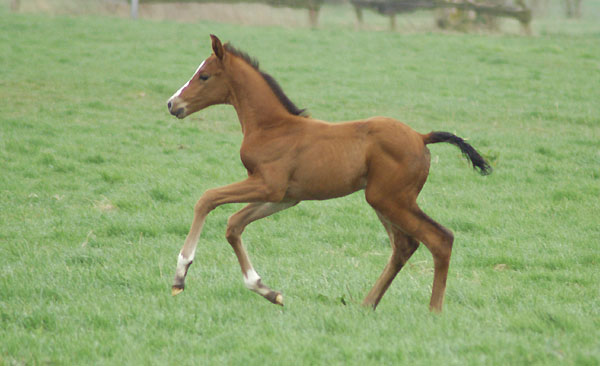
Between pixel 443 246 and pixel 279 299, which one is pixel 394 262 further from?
pixel 279 299

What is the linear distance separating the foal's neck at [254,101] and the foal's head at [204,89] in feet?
0.29

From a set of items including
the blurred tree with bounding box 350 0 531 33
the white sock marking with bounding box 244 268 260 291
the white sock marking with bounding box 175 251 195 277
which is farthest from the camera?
the blurred tree with bounding box 350 0 531 33

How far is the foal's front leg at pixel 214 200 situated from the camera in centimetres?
484

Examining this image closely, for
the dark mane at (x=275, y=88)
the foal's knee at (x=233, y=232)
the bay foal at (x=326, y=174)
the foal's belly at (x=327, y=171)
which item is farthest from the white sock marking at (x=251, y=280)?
the dark mane at (x=275, y=88)

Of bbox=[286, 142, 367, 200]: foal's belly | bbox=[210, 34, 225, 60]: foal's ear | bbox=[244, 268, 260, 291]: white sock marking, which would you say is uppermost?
bbox=[210, 34, 225, 60]: foal's ear

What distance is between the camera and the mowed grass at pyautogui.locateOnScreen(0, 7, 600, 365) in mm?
4504

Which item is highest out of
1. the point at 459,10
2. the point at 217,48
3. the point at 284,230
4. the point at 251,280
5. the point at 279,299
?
the point at 217,48

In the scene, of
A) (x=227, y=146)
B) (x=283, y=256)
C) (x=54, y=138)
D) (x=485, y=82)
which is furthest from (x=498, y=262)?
(x=485, y=82)

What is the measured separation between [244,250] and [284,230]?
8.23 ft

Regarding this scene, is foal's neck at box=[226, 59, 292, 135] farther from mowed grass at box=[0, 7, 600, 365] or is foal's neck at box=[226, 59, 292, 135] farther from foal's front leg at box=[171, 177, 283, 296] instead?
mowed grass at box=[0, 7, 600, 365]

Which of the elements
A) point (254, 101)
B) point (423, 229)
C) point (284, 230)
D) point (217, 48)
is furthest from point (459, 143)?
point (284, 230)

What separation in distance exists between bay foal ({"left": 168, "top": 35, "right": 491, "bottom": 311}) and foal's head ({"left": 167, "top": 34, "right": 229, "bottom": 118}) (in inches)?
0.6

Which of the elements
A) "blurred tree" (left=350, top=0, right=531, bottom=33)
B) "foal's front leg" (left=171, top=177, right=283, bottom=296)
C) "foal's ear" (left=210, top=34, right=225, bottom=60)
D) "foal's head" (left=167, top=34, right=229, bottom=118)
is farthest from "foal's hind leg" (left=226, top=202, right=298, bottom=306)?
"blurred tree" (left=350, top=0, right=531, bottom=33)

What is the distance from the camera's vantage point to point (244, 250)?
5.07 m
